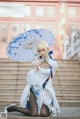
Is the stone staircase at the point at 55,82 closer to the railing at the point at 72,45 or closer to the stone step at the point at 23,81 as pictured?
the stone step at the point at 23,81

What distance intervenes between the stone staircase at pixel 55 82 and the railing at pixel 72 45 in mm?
1667

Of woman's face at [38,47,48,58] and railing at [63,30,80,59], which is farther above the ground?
woman's face at [38,47,48,58]

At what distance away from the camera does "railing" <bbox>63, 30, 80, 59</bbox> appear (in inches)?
500

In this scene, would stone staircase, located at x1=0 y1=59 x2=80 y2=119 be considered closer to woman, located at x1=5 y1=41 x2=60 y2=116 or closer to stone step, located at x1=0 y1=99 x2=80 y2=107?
stone step, located at x1=0 y1=99 x2=80 y2=107

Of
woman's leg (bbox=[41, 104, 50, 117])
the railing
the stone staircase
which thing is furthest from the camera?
the railing

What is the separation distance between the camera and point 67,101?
807cm

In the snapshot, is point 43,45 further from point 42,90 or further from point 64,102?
point 64,102

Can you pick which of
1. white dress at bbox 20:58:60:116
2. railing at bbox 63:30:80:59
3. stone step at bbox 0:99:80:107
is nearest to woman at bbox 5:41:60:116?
white dress at bbox 20:58:60:116

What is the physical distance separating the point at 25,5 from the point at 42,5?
2.30ft

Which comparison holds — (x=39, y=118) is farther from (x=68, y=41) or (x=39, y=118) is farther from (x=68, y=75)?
(x=68, y=41)

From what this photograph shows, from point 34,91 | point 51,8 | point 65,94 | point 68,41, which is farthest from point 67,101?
point 51,8

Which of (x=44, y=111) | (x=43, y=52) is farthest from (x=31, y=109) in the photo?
(x=43, y=52)

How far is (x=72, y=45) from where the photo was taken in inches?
531

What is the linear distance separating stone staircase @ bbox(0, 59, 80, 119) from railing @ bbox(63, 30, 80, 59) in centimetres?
167
